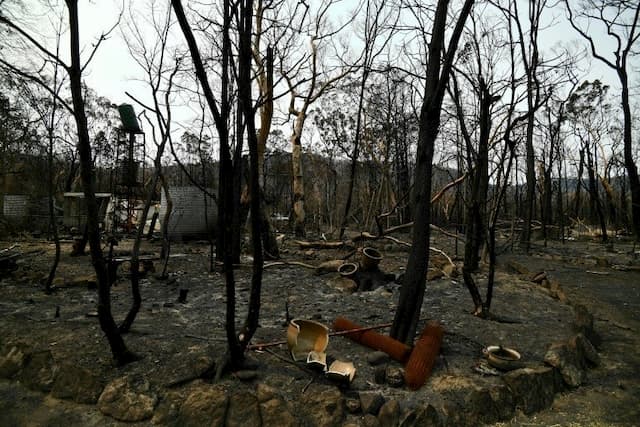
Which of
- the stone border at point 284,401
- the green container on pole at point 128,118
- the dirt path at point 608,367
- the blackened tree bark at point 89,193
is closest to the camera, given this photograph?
the stone border at point 284,401

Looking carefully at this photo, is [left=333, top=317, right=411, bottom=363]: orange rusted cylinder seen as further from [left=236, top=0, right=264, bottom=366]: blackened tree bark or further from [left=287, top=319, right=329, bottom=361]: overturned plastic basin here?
[left=236, top=0, right=264, bottom=366]: blackened tree bark

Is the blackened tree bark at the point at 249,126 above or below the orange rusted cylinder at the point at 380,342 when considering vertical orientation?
above

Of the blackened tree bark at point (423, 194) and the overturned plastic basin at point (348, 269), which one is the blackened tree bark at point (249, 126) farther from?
the overturned plastic basin at point (348, 269)

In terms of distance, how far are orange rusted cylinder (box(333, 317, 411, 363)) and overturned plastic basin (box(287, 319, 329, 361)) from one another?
1.48 ft

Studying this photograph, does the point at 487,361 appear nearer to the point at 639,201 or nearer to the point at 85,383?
the point at 85,383

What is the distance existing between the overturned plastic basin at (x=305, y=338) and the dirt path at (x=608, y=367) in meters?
1.58

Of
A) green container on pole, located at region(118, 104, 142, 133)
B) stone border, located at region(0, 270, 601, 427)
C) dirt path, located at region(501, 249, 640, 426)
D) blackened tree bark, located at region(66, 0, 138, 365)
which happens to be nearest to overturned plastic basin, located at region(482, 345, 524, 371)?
stone border, located at region(0, 270, 601, 427)

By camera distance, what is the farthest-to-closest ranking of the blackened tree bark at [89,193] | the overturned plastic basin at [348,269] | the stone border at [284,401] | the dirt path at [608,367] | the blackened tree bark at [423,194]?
the overturned plastic basin at [348,269] < the blackened tree bark at [423,194] < the blackened tree bark at [89,193] < the dirt path at [608,367] < the stone border at [284,401]

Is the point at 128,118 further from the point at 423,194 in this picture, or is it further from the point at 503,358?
the point at 503,358

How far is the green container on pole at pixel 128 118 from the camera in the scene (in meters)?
11.8

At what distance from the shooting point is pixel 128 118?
39.2ft

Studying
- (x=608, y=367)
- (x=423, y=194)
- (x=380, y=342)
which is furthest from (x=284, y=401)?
(x=608, y=367)

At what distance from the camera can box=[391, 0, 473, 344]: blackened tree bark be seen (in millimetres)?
3523

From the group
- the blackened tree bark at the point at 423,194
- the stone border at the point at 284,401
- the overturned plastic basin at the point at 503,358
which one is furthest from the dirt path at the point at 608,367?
the blackened tree bark at the point at 423,194
